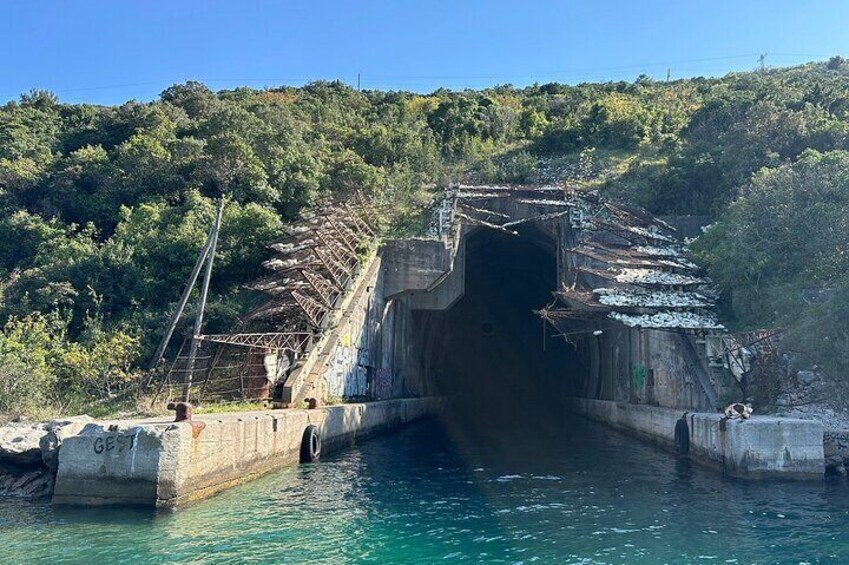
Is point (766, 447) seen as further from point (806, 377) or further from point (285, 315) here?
point (285, 315)

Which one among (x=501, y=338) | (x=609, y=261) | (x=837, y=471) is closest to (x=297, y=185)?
(x=609, y=261)

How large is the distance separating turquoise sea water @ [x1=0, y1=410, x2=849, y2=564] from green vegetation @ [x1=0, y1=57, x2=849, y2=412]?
640 centimetres

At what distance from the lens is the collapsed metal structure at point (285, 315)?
2223 cm

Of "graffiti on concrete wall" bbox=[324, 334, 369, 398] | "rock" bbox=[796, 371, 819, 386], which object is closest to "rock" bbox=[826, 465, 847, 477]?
"rock" bbox=[796, 371, 819, 386]

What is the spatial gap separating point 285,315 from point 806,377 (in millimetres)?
17244

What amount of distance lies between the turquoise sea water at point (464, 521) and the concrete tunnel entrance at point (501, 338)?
75.4 feet

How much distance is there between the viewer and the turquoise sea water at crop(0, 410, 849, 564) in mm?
10805

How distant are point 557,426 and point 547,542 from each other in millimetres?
23365

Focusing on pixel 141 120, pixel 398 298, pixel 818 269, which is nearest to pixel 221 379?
pixel 398 298

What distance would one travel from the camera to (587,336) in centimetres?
3912

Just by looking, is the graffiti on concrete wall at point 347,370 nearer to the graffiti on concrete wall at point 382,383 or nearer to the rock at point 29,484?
the graffiti on concrete wall at point 382,383

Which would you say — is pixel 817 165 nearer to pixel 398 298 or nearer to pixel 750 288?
pixel 750 288

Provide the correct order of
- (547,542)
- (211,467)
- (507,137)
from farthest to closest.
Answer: (507,137) < (211,467) < (547,542)

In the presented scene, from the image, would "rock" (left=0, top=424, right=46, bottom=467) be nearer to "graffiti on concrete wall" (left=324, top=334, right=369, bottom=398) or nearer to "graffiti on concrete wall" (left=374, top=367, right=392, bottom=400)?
"graffiti on concrete wall" (left=324, top=334, right=369, bottom=398)
